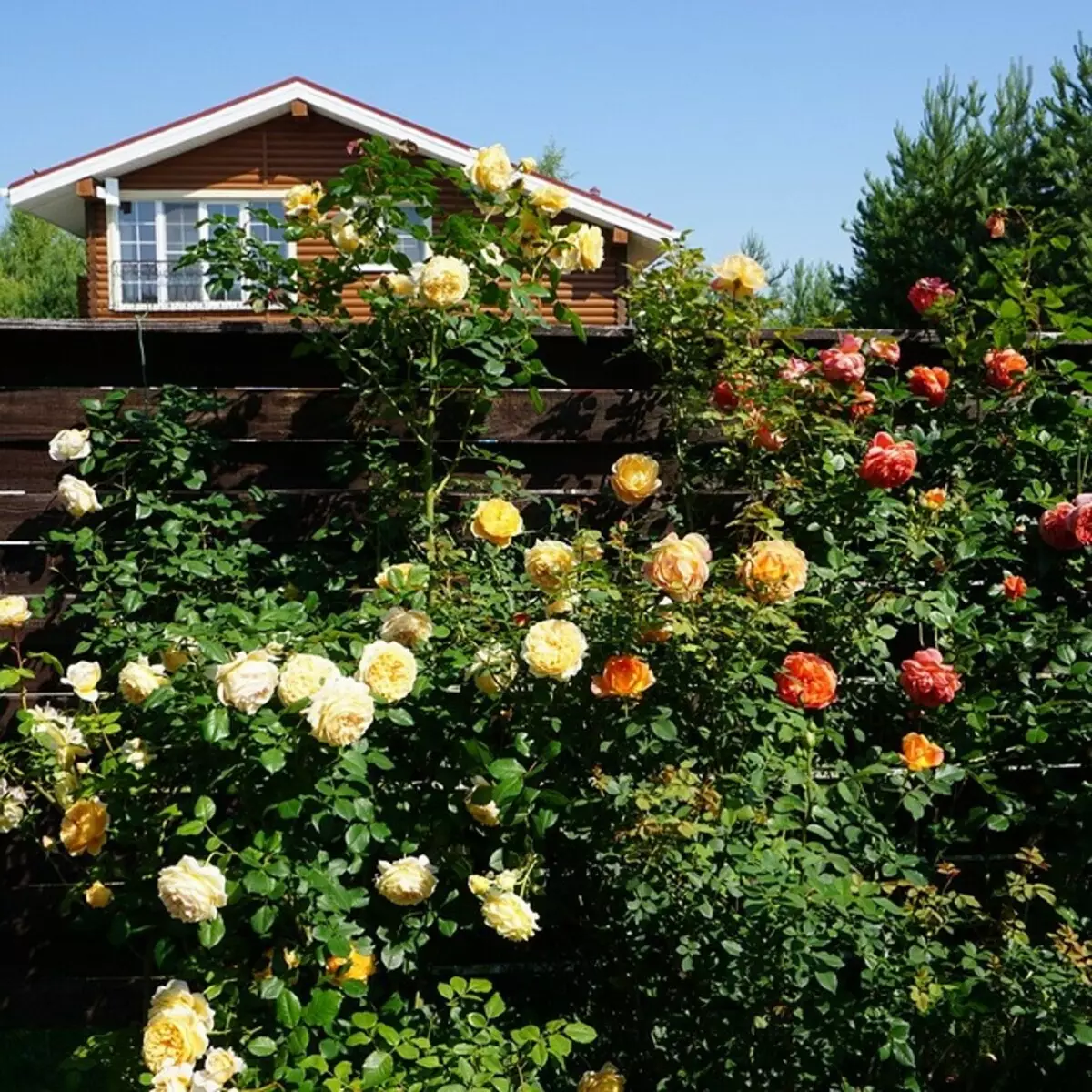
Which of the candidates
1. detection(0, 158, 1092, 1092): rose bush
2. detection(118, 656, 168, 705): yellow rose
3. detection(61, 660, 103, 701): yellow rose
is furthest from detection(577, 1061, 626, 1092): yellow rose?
detection(61, 660, 103, 701): yellow rose

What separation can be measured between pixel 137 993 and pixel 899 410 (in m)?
2.15

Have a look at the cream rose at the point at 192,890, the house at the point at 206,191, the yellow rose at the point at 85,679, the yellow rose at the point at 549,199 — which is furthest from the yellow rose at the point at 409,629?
the house at the point at 206,191

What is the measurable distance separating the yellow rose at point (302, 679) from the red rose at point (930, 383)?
1466 millimetres

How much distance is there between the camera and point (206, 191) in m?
14.9

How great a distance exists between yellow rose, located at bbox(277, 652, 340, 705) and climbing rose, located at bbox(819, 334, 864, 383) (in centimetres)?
128

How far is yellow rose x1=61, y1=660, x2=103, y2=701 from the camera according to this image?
Result: 253cm

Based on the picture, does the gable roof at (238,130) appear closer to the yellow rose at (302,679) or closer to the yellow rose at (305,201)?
the yellow rose at (305,201)

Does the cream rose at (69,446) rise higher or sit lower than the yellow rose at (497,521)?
higher

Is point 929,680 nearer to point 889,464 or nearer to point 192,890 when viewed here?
point 889,464

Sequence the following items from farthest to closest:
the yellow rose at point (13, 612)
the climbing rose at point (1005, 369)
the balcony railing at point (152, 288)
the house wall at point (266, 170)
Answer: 1. the balcony railing at point (152, 288)
2. the house wall at point (266, 170)
3. the climbing rose at point (1005, 369)
4. the yellow rose at point (13, 612)

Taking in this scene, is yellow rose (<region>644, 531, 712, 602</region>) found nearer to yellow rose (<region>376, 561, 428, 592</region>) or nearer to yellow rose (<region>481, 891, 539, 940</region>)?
yellow rose (<region>376, 561, 428, 592</region>)

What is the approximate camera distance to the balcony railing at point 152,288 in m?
15.2

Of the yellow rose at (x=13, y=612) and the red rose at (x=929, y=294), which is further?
the red rose at (x=929, y=294)

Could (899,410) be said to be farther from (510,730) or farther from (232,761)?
(232,761)
